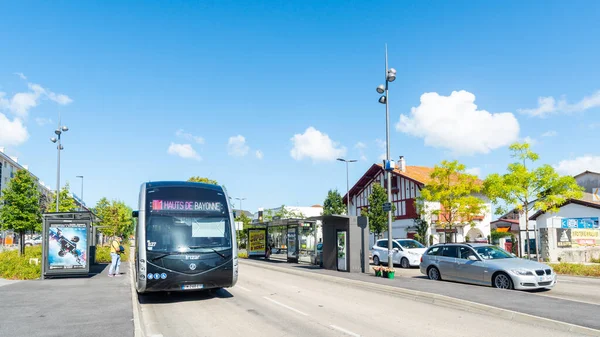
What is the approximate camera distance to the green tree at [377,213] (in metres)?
50.3

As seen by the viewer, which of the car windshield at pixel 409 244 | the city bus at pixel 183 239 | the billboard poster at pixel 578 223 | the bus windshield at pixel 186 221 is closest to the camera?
the city bus at pixel 183 239

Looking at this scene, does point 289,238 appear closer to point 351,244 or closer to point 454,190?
point 351,244

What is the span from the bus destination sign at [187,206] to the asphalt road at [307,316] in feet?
7.91

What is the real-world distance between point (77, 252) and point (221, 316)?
10.8 m

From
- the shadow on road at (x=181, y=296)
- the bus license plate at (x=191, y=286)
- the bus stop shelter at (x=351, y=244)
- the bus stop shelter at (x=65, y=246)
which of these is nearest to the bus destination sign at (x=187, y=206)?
the bus license plate at (x=191, y=286)

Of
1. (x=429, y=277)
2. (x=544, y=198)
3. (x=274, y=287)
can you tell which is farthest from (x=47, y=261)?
(x=544, y=198)

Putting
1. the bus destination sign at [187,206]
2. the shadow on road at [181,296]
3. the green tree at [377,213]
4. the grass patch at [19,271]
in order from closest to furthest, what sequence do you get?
the bus destination sign at [187,206] < the shadow on road at [181,296] < the grass patch at [19,271] < the green tree at [377,213]

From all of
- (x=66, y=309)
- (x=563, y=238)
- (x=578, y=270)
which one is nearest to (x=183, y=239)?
(x=66, y=309)

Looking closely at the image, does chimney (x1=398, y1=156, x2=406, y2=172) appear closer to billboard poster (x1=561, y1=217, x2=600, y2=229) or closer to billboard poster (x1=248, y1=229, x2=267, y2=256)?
billboard poster (x1=561, y1=217, x2=600, y2=229)

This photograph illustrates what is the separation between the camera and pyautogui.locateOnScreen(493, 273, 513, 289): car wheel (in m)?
14.8

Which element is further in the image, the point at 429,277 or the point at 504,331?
the point at 429,277

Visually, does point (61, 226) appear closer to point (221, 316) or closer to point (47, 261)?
point (47, 261)

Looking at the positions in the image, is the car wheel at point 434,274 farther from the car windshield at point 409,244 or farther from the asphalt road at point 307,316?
the car windshield at point 409,244

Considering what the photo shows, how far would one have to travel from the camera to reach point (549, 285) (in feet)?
48.3
